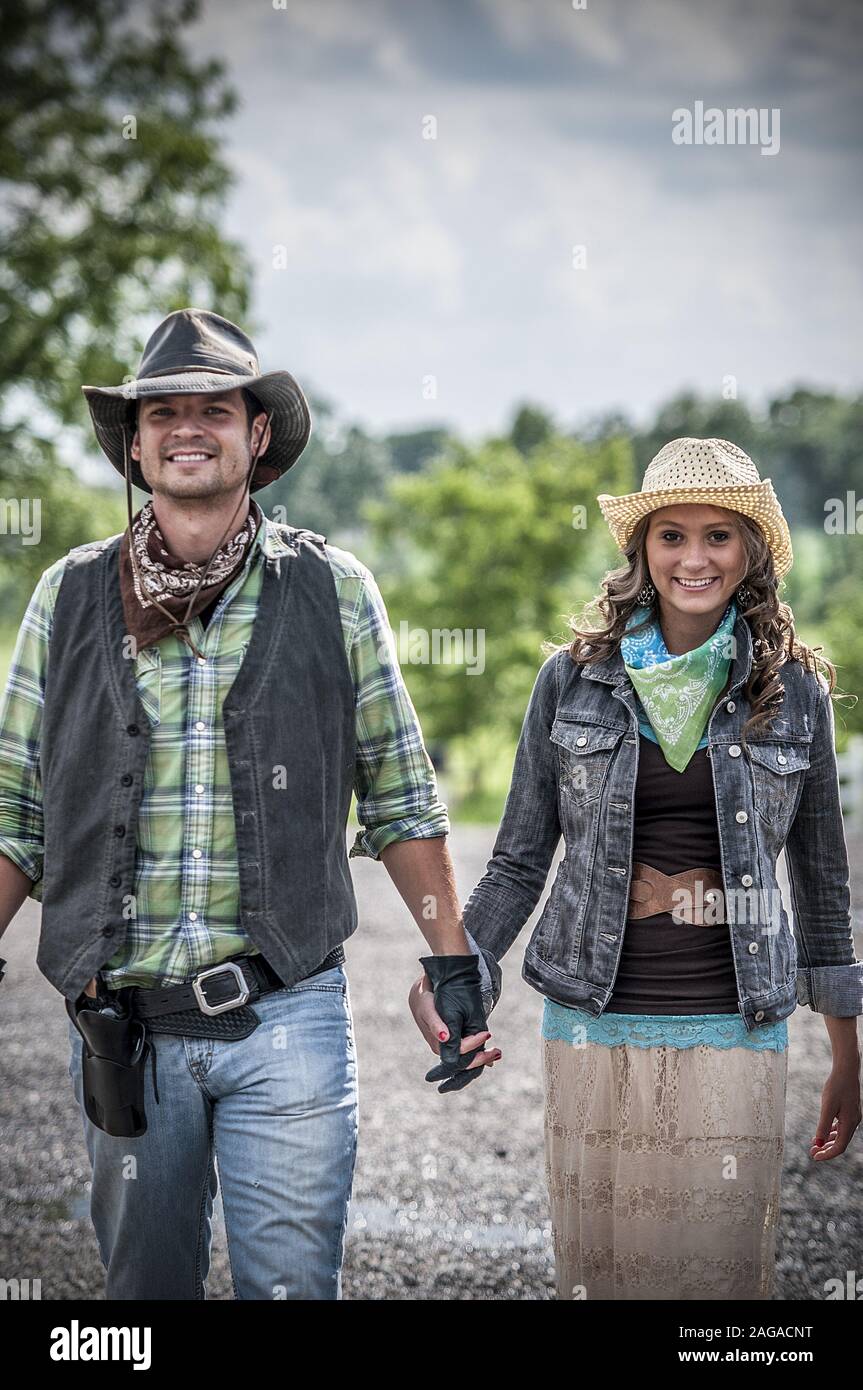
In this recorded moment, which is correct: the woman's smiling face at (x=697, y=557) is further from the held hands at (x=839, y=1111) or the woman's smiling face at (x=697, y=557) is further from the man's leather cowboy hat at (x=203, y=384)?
the held hands at (x=839, y=1111)

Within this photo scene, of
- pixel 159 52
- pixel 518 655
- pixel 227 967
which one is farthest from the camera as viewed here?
pixel 518 655

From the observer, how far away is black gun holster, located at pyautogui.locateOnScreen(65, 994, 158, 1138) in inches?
104

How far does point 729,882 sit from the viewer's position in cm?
273

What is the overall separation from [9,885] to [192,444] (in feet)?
3.47

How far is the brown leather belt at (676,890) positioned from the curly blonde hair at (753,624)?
13.5 inches

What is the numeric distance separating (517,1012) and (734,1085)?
5.74 meters

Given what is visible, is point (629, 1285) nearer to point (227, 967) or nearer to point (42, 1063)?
point (227, 967)

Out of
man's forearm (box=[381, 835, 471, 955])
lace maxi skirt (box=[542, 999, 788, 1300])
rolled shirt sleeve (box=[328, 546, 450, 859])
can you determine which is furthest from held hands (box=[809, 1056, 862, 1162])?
rolled shirt sleeve (box=[328, 546, 450, 859])

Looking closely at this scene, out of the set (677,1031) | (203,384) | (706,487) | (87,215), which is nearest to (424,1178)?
(677,1031)

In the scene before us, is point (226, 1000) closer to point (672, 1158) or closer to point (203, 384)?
point (672, 1158)

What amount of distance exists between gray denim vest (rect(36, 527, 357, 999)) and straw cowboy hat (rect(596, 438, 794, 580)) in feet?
→ 2.50

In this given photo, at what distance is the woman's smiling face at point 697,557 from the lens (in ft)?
9.41

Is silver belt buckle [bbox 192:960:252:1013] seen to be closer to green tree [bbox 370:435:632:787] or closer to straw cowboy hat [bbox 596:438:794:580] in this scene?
straw cowboy hat [bbox 596:438:794:580]

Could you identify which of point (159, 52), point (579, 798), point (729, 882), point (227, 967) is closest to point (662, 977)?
point (729, 882)
